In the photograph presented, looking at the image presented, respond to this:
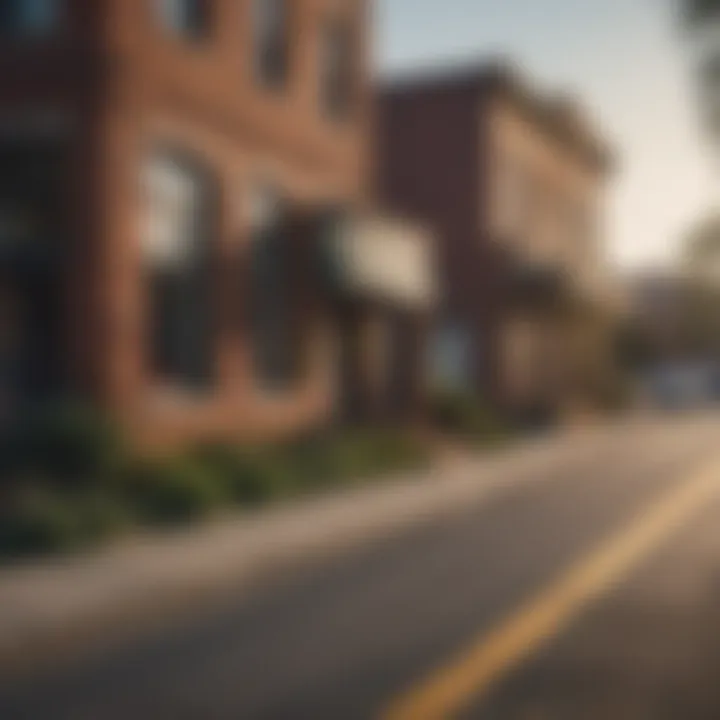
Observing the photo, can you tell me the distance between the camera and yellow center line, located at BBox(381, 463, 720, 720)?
6668mm

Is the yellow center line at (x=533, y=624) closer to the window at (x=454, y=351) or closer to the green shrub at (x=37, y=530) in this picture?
the green shrub at (x=37, y=530)

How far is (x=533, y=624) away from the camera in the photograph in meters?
8.75

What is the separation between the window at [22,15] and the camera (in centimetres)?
1627

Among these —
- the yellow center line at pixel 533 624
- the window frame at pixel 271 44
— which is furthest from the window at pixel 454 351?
the yellow center line at pixel 533 624

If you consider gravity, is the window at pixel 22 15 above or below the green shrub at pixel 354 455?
above

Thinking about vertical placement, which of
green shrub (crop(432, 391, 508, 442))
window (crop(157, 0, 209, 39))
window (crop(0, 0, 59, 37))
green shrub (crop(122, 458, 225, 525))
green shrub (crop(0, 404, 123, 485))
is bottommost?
green shrub (crop(432, 391, 508, 442))

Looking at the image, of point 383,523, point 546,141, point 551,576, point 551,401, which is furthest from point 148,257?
point 546,141

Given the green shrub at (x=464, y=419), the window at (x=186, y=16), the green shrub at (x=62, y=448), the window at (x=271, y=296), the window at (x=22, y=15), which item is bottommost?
the green shrub at (x=464, y=419)

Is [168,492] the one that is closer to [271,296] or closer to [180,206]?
[180,206]

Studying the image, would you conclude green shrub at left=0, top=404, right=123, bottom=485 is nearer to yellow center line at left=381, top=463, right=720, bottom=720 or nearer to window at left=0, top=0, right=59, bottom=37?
window at left=0, top=0, right=59, bottom=37

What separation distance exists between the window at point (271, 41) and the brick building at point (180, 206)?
3cm

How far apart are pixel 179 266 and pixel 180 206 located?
2.78ft

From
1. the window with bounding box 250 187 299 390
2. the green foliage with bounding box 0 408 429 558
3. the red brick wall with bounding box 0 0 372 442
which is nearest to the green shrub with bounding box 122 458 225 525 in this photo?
the green foliage with bounding box 0 408 429 558

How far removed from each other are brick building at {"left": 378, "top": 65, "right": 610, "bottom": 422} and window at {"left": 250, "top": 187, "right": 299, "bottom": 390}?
11702 millimetres
